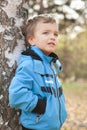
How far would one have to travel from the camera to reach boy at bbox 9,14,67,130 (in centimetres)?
329

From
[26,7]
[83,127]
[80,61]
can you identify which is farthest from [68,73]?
[26,7]

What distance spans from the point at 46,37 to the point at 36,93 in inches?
20.6

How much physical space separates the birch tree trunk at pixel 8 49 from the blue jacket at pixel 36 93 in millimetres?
119

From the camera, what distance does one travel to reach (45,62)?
354 centimetres

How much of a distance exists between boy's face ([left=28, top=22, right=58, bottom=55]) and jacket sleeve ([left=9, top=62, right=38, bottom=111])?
13.6 inches

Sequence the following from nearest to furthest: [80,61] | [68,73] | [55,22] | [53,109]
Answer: [53,109]
[55,22]
[68,73]
[80,61]

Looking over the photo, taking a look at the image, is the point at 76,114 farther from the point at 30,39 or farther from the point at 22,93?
the point at 22,93

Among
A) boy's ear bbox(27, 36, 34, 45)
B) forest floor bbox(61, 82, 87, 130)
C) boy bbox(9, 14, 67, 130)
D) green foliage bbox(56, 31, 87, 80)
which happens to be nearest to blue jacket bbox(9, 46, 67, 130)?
boy bbox(9, 14, 67, 130)

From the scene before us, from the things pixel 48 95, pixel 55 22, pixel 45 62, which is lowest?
pixel 48 95

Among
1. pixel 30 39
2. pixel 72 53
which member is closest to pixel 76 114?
pixel 30 39

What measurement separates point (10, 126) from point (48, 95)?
0.48 meters

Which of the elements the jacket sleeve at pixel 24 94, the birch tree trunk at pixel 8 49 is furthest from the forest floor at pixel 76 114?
the jacket sleeve at pixel 24 94

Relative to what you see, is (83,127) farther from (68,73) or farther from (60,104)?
(68,73)

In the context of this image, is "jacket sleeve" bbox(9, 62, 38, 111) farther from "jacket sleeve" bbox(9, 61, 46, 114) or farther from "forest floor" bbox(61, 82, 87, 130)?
"forest floor" bbox(61, 82, 87, 130)
